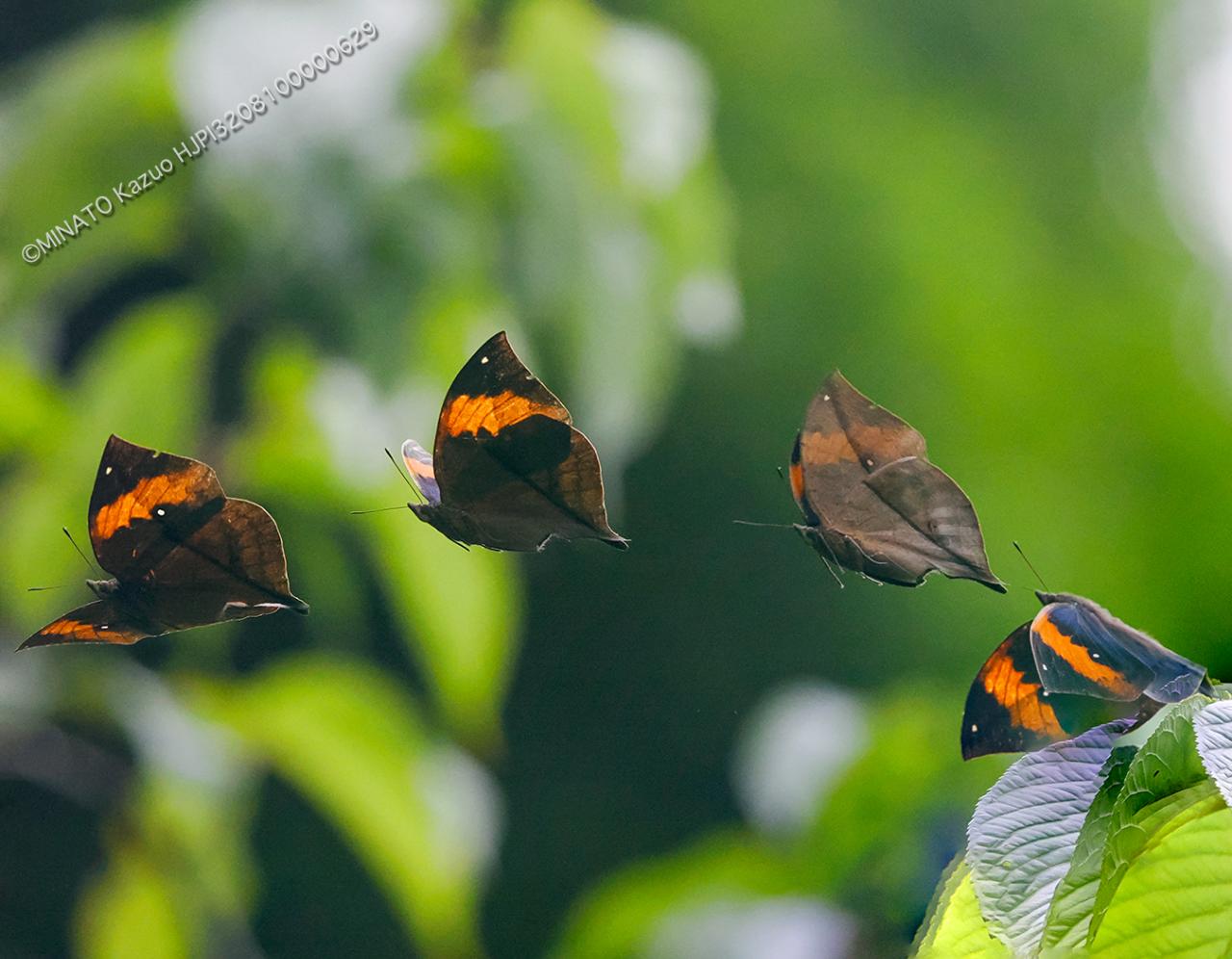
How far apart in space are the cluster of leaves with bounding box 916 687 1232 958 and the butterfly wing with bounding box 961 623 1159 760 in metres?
0.01

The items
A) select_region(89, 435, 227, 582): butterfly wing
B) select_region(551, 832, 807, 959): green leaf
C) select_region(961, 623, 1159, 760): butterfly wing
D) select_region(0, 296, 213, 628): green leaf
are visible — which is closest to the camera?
select_region(89, 435, 227, 582): butterfly wing

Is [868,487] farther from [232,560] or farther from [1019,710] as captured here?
[232,560]

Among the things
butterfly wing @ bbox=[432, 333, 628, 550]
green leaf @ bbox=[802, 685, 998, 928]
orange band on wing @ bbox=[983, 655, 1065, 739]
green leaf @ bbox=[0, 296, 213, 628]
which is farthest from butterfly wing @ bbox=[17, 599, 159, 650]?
green leaf @ bbox=[802, 685, 998, 928]

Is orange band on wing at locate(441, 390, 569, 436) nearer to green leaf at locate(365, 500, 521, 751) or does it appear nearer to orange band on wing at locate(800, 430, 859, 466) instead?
orange band on wing at locate(800, 430, 859, 466)

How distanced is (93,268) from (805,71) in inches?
19.8

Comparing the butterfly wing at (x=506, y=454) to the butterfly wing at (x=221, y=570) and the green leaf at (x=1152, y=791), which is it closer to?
the butterfly wing at (x=221, y=570)

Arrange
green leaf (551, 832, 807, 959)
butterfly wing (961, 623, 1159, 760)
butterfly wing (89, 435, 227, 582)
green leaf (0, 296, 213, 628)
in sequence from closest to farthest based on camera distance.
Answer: butterfly wing (89, 435, 227, 582), butterfly wing (961, 623, 1159, 760), green leaf (0, 296, 213, 628), green leaf (551, 832, 807, 959)

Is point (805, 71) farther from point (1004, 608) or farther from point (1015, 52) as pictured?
point (1004, 608)

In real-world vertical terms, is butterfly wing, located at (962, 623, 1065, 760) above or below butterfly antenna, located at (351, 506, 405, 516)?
below

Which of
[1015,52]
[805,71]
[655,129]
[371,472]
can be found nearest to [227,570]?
[371,472]

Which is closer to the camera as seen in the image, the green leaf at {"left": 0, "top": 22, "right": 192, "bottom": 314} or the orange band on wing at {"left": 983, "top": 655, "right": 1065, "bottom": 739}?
the orange band on wing at {"left": 983, "top": 655, "right": 1065, "bottom": 739}

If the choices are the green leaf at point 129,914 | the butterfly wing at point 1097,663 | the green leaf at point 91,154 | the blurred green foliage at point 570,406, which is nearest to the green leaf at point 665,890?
the blurred green foliage at point 570,406

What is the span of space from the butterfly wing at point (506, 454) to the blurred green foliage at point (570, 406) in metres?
0.30

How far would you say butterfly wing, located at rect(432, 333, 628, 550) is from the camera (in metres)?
0.34
